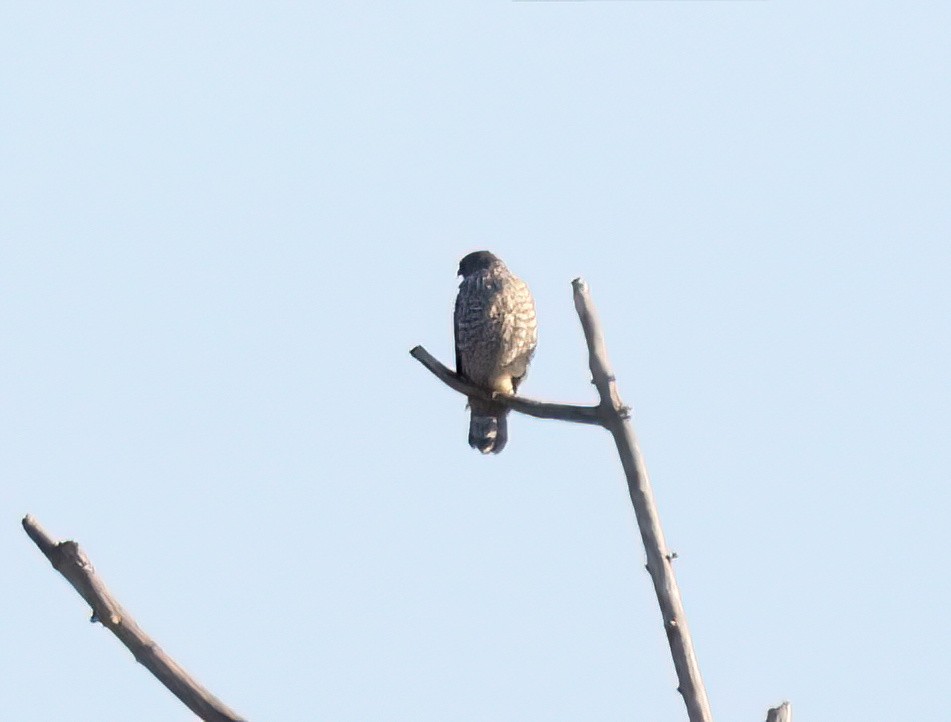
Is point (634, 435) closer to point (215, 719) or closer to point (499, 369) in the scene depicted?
point (215, 719)

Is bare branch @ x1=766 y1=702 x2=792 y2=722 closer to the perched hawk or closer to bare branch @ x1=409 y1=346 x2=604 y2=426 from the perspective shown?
bare branch @ x1=409 y1=346 x2=604 y2=426

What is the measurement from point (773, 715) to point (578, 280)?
1514mm

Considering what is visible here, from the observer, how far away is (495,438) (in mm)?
7074

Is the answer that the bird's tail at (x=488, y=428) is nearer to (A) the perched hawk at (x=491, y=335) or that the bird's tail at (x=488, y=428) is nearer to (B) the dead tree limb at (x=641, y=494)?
(A) the perched hawk at (x=491, y=335)

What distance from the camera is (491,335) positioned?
7203 millimetres

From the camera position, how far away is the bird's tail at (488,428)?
7.06m

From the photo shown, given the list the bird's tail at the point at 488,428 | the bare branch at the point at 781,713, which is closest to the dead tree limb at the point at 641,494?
the bare branch at the point at 781,713

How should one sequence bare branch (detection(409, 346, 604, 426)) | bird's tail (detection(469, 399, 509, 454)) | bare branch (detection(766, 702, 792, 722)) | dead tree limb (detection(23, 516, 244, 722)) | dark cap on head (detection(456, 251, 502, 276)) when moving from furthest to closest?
dark cap on head (detection(456, 251, 502, 276)), bird's tail (detection(469, 399, 509, 454)), bare branch (detection(409, 346, 604, 426)), bare branch (detection(766, 702, 792, 722)), dead tree limb (detection(23, 516, 244, 722))

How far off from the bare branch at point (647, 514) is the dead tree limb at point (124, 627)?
1.35 meters

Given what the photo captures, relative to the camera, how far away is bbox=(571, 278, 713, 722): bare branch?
14.7ft

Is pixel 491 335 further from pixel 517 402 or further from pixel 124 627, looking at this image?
pixel 124 627

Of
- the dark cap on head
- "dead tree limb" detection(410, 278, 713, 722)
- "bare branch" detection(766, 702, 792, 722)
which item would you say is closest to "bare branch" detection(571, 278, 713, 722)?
"dead tree limb" detection(410, 278, 713, 722)

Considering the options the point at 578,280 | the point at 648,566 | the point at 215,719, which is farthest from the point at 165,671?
the point at 578,280

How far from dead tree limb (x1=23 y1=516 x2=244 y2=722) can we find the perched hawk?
3.01m
